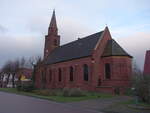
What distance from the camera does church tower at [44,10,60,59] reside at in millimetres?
59094

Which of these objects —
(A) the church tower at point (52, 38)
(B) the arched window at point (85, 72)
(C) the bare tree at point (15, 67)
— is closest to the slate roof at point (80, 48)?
Result: (B) the arched window at point (85, 72)

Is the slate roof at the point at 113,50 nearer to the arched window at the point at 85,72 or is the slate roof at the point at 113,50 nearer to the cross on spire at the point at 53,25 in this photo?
the arched window at the point at 85,72

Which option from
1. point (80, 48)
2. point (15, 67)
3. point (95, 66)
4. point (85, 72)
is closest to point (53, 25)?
point (80, 48)

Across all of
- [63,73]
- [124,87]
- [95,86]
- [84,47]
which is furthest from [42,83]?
[124,87]

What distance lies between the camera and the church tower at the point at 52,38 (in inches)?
2327

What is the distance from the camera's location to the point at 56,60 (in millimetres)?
50219

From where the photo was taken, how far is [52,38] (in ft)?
195

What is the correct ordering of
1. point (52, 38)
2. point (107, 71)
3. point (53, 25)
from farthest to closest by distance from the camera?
point (52, 38) < point (53, 25) < point (107, 71)

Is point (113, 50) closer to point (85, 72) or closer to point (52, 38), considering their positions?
point (85, 72)

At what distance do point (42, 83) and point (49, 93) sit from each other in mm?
24387

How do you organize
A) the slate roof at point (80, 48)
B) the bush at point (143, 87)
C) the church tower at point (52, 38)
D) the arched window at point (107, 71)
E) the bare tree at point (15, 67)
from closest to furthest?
the bush at point (143, 87), the arched window at point (107, 71), the slate roof at point (80, 48), the church tower at point (52, 38), the bare tree at point (15, 67)

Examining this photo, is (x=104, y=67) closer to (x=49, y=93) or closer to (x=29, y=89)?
(x=49, y=93)

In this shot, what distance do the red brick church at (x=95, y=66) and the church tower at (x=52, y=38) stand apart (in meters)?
11.3

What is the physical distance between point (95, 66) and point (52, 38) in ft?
84.6
